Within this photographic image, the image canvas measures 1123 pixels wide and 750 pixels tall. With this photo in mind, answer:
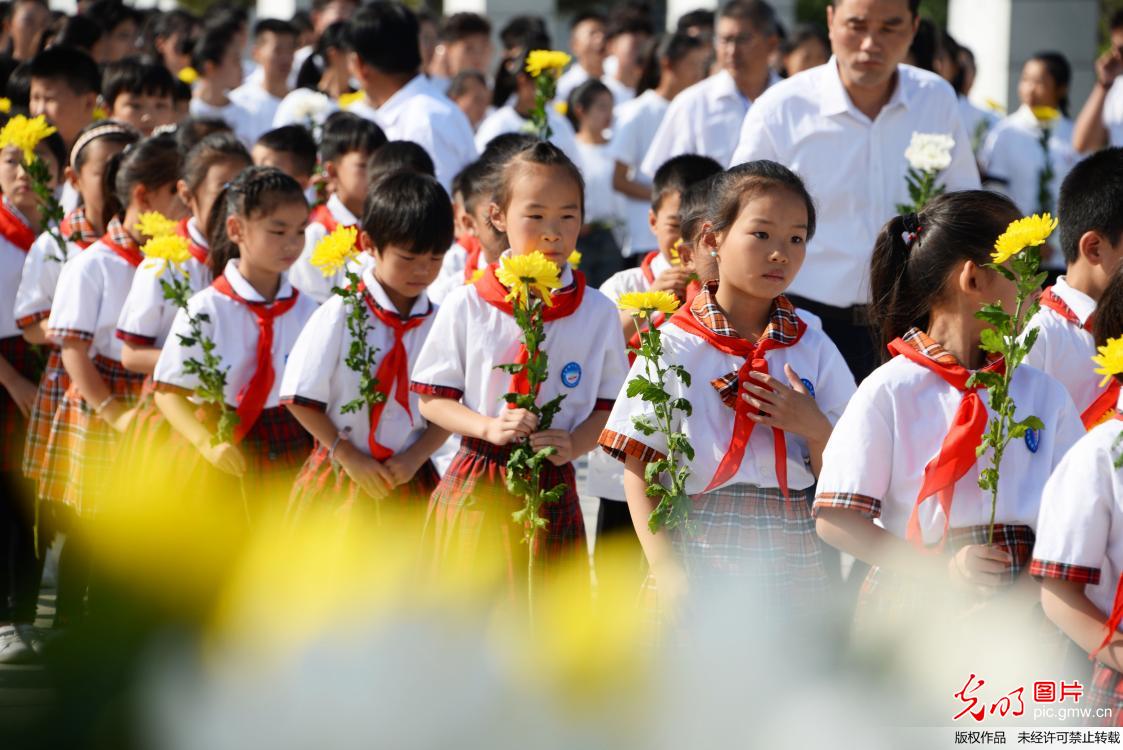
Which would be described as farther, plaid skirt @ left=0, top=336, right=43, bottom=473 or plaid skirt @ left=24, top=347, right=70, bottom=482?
plaid skirt @ left=0, top=336, right=43, bottom=473

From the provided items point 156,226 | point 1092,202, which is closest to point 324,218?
point 156,226

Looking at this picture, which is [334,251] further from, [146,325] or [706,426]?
[706,426]

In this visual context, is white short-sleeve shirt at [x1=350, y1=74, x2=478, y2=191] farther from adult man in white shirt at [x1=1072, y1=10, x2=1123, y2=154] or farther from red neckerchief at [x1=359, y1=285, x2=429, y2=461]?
adult man in white shirt at [x1=1072, y1=10, x2=1123, y2=154]

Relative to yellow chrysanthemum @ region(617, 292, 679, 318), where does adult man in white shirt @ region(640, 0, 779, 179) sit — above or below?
above

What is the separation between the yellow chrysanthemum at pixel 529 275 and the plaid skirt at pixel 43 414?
2098 mm

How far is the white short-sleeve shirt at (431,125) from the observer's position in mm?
5980

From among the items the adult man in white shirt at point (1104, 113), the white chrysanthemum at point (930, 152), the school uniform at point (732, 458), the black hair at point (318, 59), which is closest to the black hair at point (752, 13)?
the black hair at point (318, 59)

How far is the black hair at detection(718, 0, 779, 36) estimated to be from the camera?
264 inches

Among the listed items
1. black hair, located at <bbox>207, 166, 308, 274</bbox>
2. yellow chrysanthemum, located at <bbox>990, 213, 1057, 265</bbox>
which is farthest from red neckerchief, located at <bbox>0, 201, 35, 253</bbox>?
yellow chrysanthemum, located at <bbox>990, 213, 1057, 265</bbox>

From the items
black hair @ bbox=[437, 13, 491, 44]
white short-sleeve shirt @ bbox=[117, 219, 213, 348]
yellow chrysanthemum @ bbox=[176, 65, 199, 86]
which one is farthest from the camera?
black hair @ bbox=[437, 13, 491, 44]

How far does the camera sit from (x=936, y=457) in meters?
2.53

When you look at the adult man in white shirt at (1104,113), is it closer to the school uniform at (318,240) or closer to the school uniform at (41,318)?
the school uniform at (318,240)

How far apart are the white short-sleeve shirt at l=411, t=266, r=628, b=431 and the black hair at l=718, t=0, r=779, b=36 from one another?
3.65 m

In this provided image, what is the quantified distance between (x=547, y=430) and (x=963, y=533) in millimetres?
1029
